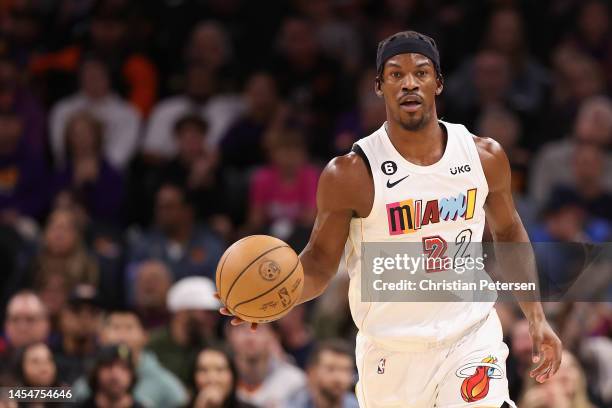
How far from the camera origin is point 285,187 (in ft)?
35.1

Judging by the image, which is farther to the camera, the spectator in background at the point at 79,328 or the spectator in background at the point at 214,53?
the spectator in background at the point at 214,53

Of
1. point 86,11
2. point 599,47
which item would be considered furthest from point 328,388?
point 86,11

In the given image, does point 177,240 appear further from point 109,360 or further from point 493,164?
point 493,164

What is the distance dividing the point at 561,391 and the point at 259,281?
3.42 m

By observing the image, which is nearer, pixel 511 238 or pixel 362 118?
pixel 511 238

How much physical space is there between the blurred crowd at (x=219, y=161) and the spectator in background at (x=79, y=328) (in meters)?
0.02

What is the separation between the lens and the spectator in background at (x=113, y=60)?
1199 centimetres

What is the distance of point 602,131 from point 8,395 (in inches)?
223

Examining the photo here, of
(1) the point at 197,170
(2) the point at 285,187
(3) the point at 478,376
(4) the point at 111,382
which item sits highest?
(1) the point at 197,170

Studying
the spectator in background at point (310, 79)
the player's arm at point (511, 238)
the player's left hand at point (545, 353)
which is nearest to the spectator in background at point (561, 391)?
the player's arm at point (511, 238)

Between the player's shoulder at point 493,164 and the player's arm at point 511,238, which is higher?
the player's shoulder at point 493,164

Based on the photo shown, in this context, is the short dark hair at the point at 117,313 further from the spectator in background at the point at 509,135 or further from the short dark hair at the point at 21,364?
the spectator in background at the point at 509,135

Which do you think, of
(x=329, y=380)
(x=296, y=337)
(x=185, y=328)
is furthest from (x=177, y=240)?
(x=329, y=380)

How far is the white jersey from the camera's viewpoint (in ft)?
18.9
